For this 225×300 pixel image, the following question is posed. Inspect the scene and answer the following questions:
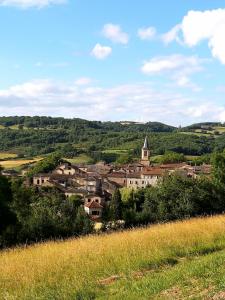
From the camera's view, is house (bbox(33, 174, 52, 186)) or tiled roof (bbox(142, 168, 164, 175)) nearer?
house (bbox(33, 174, 52, 186))

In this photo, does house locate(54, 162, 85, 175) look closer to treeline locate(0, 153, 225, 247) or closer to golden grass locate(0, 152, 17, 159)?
golden grass locate(0, 152, 17, 159)

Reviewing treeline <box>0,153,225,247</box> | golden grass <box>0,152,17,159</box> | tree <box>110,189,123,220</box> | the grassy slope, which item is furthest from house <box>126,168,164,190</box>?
the grassy slope

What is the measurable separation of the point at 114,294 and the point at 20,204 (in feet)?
102

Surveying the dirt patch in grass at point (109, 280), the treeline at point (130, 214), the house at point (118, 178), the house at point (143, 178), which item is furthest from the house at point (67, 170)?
the dirt patch in grass at point (109, 280)

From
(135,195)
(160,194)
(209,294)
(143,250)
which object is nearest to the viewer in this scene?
(209,294)

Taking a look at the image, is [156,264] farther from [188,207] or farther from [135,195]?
[135,195]

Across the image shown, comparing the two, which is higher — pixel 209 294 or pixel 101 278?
pixel 209 294

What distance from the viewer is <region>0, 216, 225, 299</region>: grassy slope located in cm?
771

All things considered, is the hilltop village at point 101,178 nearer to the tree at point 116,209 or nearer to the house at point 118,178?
the house at point 118,178

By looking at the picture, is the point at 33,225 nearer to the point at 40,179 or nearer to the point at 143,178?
the point at 40,179

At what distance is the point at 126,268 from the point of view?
9.75m

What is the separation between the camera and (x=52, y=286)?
Result: 29.1ft

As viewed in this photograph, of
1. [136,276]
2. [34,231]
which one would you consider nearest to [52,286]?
[136,276]

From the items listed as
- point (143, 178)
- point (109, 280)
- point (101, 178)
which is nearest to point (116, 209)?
point (109, 280)
